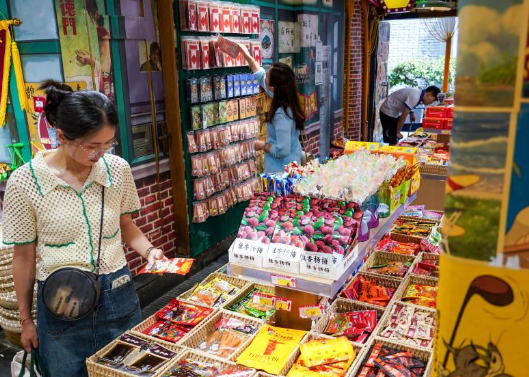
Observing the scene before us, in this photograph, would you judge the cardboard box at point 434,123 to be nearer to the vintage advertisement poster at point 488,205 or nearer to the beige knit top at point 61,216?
the beige knit top at point 61,216

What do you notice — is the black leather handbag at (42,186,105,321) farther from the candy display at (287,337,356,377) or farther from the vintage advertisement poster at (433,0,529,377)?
the vintage advertisement poster at (433,0,529,377)

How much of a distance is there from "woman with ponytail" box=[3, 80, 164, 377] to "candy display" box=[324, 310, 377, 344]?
43.6 inches

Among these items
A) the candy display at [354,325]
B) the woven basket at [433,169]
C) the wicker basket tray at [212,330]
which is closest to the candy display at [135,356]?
the wicker basket tray at [212,330]

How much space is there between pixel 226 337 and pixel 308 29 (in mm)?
5529

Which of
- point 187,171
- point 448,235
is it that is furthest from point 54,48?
point 448,235

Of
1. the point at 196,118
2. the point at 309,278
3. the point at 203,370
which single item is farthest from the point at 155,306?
the point at 309,278

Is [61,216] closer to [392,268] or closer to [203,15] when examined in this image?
[392,268]

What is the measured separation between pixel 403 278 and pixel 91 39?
2919 millimetres

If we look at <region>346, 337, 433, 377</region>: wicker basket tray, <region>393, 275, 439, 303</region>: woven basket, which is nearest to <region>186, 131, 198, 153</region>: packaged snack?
<region>393, 275, 439, 303</region>: woven basket

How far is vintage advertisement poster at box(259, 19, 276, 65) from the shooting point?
594 cm

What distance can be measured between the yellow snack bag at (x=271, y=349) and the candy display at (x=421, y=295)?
877 mm

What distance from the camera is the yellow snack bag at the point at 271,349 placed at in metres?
2.12

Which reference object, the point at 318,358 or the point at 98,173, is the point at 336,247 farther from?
the point at 98,173

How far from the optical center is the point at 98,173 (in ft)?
6.63
